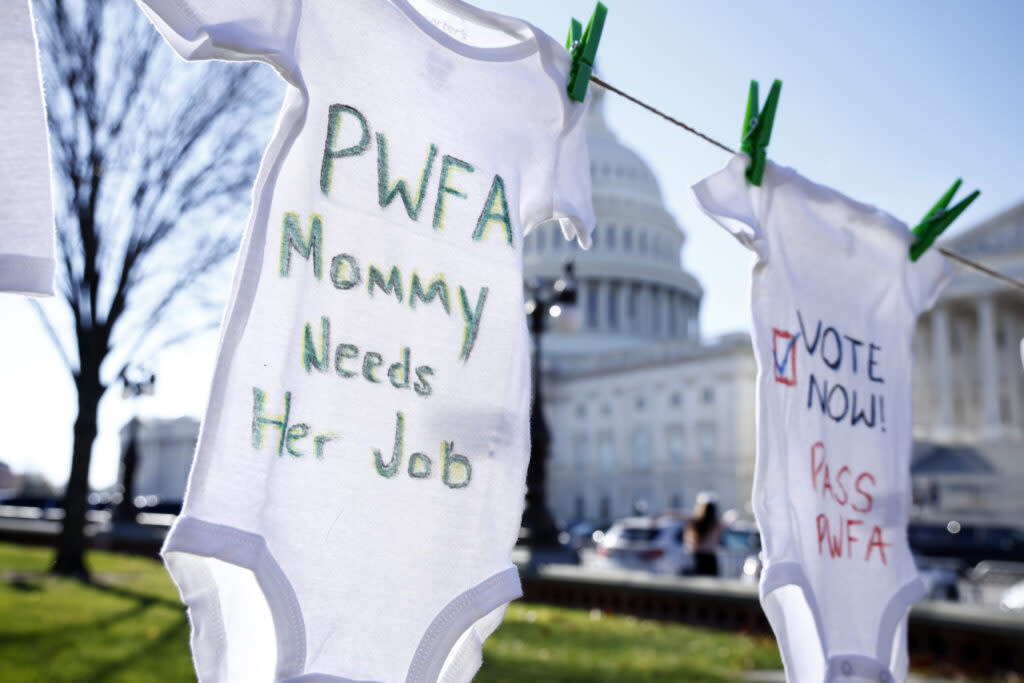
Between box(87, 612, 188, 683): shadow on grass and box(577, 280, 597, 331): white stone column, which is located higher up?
box(577, 280, 597, 331): white stone column

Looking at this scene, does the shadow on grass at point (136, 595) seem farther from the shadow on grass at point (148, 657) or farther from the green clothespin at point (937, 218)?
the green clothespin at point (937, 218)

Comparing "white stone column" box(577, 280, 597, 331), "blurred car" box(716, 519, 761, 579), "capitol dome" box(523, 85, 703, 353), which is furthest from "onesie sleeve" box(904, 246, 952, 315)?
"white stone column" box(577, 280, 597, 331)

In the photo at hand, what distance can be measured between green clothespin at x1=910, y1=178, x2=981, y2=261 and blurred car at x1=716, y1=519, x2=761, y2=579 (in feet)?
46.4

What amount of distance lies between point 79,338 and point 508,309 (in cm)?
1346

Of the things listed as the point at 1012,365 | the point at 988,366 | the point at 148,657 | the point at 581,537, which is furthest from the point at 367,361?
the point at 1012,365

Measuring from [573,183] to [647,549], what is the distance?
674 inches

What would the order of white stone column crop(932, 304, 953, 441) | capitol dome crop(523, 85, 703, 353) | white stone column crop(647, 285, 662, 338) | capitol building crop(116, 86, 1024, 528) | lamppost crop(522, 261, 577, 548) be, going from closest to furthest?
1. lamppost crop(522, 261, 577, 548)
2. capitol building crop(116, 86, 1024, 528)
3. white stone column crop(932, 304, 953, 441)
4. capitol dome crop(523, 85, 703, 353)
5. white stone column crop(647, 285, 662, 338)

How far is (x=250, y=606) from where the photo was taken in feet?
7.44

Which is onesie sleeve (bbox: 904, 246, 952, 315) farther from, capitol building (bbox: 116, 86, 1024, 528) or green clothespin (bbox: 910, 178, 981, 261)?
capitol building (bbox: 116, 86, 1024, 528)

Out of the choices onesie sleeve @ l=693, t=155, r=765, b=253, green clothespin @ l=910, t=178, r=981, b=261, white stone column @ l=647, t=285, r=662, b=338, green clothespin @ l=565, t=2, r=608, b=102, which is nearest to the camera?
green clothespin @ l=565, t=2, r=608, b=102

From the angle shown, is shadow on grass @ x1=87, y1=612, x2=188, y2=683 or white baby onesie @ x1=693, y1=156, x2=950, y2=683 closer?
white baby onesie @ x1=693, y1=156, x2=950, y2=683

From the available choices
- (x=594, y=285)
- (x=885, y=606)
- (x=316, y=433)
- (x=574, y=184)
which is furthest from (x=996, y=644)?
(x=594, y=285)

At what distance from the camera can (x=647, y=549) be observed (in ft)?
63.2

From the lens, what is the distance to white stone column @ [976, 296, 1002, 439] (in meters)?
46.6
